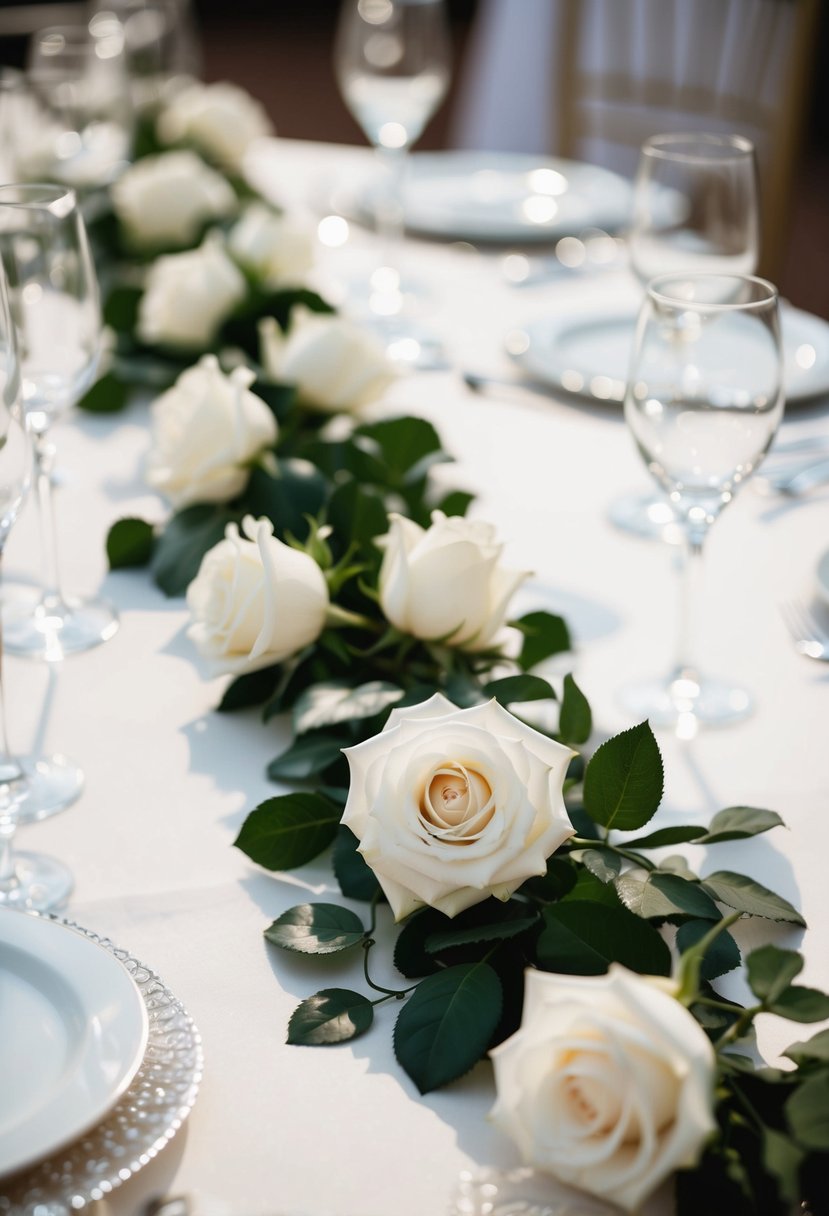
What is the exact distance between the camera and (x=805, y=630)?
1014 millimetres

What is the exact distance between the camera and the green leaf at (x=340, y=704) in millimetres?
805

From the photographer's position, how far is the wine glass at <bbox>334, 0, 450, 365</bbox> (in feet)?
5.43

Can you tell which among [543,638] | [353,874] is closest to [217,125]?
[543,638]

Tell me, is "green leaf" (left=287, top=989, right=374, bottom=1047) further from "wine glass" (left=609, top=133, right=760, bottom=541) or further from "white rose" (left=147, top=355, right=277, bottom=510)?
"wine glass" (left=609, top=133, right=760, bottom=541)

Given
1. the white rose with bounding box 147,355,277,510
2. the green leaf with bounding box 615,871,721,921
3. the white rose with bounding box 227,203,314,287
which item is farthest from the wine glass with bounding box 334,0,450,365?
the green leaf with bounding box 615,871,721,921

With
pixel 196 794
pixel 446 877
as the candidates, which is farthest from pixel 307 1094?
pixel 196 794

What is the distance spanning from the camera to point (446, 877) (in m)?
0.61

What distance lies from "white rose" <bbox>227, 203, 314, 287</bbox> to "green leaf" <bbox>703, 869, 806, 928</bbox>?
0.95m

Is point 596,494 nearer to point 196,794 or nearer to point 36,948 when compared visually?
point 196,794

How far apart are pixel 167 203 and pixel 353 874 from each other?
1175mm

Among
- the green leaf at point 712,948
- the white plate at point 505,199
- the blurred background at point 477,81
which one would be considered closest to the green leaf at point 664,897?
the green leaf at point 712,948

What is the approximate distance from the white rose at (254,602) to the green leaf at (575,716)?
0.57ft

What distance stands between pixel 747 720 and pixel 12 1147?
0.57 m

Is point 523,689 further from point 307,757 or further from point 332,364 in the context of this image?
point 332,364
